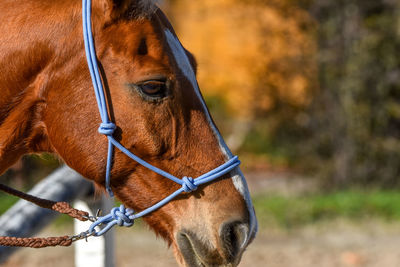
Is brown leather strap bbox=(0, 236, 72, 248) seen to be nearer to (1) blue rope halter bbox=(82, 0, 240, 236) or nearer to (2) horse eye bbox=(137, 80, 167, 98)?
(1) blue rope halter bbox=(82, 0, 240, 236)

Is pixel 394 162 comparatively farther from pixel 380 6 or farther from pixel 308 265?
pixel 308 265

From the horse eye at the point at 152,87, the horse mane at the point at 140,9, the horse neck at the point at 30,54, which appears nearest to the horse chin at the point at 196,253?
the horse eye at the point at 152,87

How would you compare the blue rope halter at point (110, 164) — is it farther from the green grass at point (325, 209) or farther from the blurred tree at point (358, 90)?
the blurred tree at point (358, 90)

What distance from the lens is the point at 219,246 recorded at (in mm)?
2119

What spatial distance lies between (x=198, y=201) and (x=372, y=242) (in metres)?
5.06

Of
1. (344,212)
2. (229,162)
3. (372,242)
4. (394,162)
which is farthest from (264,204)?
(229,162)

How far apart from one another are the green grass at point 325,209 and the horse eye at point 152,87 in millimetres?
5351

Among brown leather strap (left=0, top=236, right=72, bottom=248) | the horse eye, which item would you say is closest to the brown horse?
the horse eye

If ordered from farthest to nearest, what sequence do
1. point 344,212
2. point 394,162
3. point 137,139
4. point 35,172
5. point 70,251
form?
point 394,162, point 35,172, point 344,212, point 70,251, point 137,139

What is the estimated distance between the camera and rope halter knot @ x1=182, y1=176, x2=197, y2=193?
84.4 inches

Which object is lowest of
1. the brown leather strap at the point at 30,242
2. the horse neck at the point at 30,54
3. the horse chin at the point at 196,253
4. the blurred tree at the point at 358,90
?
the horse chin at the point at 196,253

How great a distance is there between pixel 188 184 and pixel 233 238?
10.4 inches

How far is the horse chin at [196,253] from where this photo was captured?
2.14m

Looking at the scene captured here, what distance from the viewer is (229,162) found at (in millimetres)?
2193
